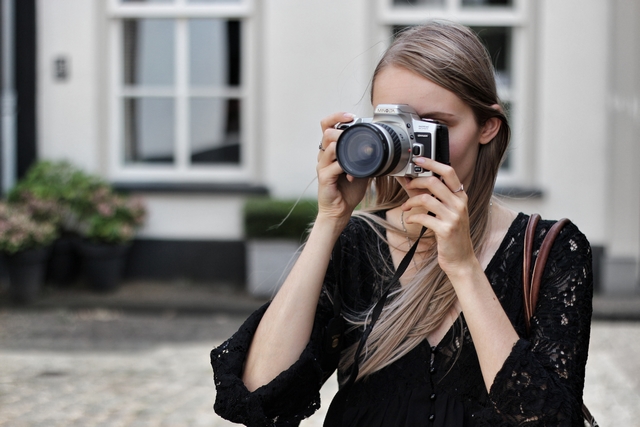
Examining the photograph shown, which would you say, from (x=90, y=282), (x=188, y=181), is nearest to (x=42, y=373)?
(x=90, y=282)

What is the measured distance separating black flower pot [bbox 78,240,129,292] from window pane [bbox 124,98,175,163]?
1020mm

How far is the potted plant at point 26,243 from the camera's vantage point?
6992 millimetres

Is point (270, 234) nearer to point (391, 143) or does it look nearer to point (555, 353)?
point (391, 143)

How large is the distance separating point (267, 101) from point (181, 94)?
91cm

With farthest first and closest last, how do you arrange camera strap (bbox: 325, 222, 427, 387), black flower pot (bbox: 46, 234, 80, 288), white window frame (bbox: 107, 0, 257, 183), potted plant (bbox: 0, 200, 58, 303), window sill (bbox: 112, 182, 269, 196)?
white window frame (bbox: 107, 0, 257, 183) → window sill (bbox: 112, 182, 269, 196) → black flower pot (bbox: 46, 234, 80, 288) → potted plant (bbox: 0, 200, 58, 303) → camera strap (bbox: 325, 222, 427, 387)

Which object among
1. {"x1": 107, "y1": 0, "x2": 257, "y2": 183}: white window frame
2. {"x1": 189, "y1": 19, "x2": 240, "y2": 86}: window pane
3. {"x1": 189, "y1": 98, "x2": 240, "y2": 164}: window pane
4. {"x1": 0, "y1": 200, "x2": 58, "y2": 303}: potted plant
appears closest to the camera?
{"x1": 0, "y1": 200, "x2": 58, "y2": 303}: potted plant

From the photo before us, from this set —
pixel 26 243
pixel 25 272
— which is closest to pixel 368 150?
pixel 26 243

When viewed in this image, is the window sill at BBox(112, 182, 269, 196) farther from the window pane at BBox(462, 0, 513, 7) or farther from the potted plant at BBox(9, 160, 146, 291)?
the window pane at BBox(462, 0, 513, 7)

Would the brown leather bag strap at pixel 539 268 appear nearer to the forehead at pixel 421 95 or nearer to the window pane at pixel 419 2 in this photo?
the forehead at pixel 421 95

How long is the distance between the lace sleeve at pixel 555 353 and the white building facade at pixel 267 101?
18.4 feet

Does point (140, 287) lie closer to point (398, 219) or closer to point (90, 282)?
point (90, 282)

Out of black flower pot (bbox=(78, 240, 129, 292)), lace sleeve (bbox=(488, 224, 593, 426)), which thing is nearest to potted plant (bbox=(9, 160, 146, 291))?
black flower pot (bbox=(78, 240, 129, 292))

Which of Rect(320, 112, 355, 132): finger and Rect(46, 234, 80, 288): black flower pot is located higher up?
Rect(320, 112, 355, 132): finger

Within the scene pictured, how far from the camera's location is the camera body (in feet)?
5.54
